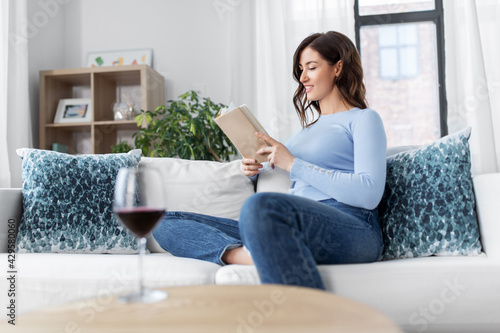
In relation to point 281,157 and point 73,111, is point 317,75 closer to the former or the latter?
point 281,157

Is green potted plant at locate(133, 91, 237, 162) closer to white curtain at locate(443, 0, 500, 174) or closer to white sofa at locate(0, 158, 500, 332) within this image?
white sofa at locate(0, 158, 500, 332)

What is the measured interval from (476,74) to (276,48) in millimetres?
1346

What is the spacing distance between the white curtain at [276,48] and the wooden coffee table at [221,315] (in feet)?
8.89

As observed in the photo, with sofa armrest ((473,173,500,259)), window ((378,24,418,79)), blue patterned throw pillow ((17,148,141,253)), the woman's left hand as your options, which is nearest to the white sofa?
sofa armrest ((473,173,500,259))

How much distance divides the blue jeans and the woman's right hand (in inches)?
8.5

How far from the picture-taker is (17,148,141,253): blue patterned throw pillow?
1668mm

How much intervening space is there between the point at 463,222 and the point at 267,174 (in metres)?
0.73

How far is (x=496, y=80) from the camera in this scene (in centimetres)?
312

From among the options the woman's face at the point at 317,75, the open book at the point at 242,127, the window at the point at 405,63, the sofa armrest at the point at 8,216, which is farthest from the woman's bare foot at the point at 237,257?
the window at the point at 405,63

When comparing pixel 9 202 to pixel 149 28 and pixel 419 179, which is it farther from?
pixel 149 28

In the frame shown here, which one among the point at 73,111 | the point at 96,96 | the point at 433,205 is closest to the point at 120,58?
the point at 96,96

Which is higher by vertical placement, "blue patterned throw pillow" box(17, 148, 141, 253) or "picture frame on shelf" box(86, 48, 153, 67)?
"picture frame on shelf" box(86, 48, 153, 67)

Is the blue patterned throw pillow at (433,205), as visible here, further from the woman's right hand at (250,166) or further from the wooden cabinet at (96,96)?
the wooden cabinet at (96,96)

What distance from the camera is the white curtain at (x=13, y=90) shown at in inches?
115
